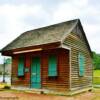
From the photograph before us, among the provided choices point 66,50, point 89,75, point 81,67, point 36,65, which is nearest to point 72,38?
point 66,50

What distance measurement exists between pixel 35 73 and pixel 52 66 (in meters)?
1.86

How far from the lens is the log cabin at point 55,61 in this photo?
13.6m

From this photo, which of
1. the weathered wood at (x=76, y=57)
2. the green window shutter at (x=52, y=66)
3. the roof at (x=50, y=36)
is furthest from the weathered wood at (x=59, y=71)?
the roof at (x=50, y=36)

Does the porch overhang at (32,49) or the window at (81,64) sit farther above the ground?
the porch overhang at (32,49)

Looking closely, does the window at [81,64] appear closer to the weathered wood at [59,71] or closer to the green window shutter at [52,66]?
the weathered wood at [59,71]

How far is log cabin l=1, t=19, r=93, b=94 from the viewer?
44.7ft

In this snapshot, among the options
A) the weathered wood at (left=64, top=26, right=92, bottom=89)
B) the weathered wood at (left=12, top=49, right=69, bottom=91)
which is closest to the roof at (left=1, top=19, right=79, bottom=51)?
the weathered wood at (left=64, top=26, right=92, bottom=89)

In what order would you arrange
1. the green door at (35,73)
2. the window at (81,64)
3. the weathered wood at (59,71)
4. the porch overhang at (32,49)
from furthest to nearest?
the window at (81,64)
the green door at (35,73)
the weathered wood at (59,71)
the porch overhang at (32,49)

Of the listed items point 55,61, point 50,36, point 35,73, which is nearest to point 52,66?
point 55,61

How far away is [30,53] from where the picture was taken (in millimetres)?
15703

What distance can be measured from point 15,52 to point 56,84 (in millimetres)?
4396

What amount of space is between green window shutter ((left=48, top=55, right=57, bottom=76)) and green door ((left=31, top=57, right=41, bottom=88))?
1217 millimetres

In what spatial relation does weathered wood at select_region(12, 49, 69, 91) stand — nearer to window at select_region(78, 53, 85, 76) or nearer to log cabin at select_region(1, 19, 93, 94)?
log cabin at select_region(1, 19, 93, 94)

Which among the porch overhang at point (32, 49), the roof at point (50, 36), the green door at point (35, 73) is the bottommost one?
the green door at point (35, 73)
